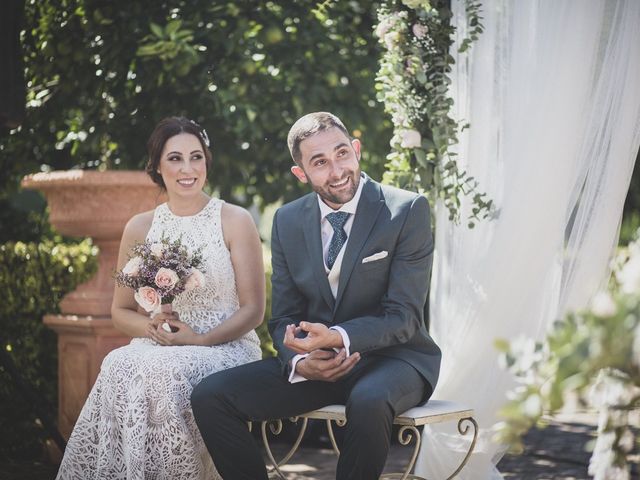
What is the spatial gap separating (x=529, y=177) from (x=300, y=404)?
1369mm

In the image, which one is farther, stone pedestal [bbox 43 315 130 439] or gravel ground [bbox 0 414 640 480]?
stone pedestal [bbox 43 315 130 439]

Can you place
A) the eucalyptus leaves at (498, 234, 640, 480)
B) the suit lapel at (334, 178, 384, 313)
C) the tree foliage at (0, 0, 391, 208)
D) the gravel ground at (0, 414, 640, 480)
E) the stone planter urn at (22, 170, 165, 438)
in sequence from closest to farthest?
the eucalyptus leaves at (498, 234, 640, 480) < the suit lapel at (334, 178, 384, 313) < the gravel ground at (0, 414, 640, 480) < the stone planter urn at (22, 170, 165, 438) < the tree foliage at (0, 0, 391, 208)

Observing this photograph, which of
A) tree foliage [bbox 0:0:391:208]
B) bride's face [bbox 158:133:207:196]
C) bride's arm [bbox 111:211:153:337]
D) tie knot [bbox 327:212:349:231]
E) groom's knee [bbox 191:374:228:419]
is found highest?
tree foliage [bbox 0:0:391:208]

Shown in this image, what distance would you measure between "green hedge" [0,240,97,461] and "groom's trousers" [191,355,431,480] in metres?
2.16

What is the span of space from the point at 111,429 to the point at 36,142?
10.1ft

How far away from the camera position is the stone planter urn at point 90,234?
486cm

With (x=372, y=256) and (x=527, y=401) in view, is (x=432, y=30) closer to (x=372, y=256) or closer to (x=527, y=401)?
(x=372, y=256)

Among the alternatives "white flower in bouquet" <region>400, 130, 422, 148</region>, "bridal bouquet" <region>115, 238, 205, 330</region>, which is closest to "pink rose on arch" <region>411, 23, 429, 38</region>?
"white flower in bouquet" <region>400, 130, 422, 148</region>

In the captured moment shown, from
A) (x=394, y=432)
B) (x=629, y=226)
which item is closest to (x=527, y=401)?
(x=394, y=432)

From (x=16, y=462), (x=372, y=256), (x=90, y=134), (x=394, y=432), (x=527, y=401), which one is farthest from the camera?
(x=90, y=134)

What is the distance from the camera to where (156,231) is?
166 inches

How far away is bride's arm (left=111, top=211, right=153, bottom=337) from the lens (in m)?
4.09

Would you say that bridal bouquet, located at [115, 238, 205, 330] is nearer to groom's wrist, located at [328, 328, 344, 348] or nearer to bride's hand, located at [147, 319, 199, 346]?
bride's hand, located at [147, 319, 199, 346]

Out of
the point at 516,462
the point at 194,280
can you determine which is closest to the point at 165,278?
the point at 194,280
